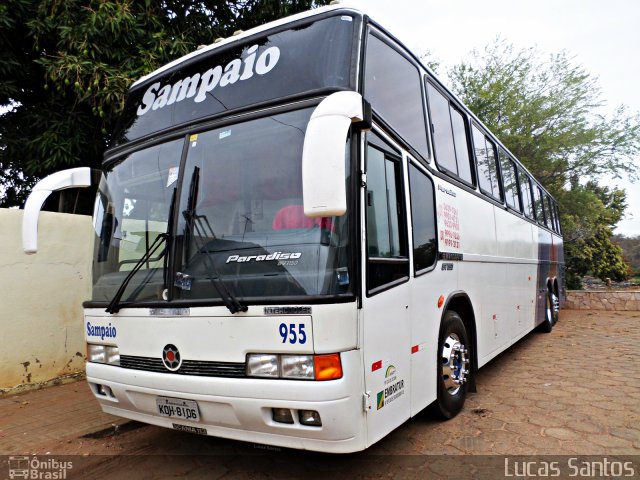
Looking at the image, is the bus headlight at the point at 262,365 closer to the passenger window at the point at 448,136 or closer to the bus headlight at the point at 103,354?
the bus headlight at the point at 103,354

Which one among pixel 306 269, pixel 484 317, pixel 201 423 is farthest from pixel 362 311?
pixel 484 317

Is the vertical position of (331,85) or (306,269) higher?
(331,85)

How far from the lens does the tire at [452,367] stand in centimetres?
413

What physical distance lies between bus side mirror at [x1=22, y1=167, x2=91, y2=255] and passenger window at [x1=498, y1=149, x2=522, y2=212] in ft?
18.8

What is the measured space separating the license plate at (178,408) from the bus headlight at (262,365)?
51 cm

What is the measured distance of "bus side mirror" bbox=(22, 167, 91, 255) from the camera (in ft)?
11.8

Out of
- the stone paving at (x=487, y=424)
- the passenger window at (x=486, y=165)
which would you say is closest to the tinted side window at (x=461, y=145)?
the passenger window at (x=486, y=165)

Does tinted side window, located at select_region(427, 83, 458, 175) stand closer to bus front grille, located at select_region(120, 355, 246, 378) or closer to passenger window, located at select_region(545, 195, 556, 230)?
bus front grille, located at select_region(120, 355, 246, 378)

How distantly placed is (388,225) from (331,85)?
104 centimetres

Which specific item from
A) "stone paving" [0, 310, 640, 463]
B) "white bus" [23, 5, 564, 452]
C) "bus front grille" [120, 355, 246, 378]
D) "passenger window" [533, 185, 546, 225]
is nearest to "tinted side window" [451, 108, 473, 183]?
"white bus" [23, 5, 564, 452]

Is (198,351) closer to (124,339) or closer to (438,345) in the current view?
(124,339)

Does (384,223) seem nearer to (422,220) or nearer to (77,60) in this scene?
(422,220)

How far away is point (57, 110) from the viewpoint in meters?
7.63

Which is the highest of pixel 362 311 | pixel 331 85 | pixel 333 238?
pixel 331 85
